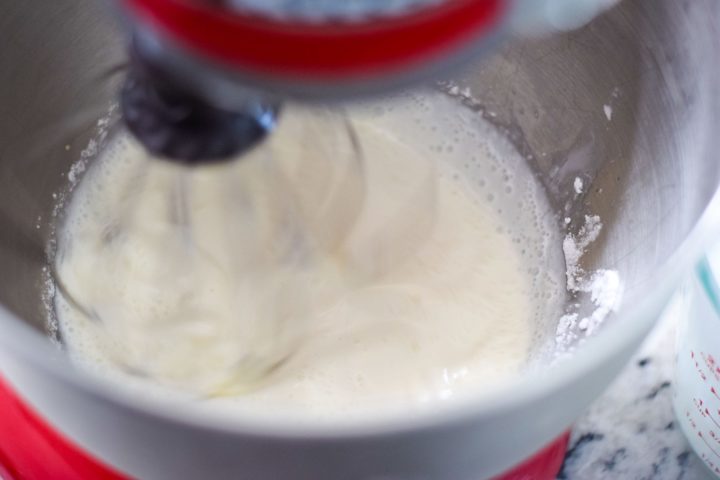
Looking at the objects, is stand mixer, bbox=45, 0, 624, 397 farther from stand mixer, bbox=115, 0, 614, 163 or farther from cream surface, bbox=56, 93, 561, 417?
cream surface, bbox=56, 93, 561, 417

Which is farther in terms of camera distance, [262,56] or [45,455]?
[45,455]

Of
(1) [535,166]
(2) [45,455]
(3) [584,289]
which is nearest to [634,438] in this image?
(3) [584,289]

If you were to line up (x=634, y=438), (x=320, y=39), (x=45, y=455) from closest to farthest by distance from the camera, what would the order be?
(x=320, y=39)
(x=45, y=455)
(x=634, y=438)

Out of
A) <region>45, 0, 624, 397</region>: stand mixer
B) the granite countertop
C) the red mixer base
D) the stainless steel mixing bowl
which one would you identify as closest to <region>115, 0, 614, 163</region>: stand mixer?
<region>45, 0, 624, 397</region>: stand mixer

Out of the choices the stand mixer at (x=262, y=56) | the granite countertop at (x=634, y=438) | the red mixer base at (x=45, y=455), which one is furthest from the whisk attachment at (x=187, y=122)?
the granite countertop at (x=634, y=438)

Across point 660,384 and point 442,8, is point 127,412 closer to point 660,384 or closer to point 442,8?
point 442,8

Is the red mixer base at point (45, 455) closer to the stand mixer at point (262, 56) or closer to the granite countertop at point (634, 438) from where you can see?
the granite countertop at point (634, 438)

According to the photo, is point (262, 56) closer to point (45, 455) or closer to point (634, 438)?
point (45, 455)

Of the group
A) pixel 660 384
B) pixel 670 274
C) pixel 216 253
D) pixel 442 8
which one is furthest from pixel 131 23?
pixel 660 384
